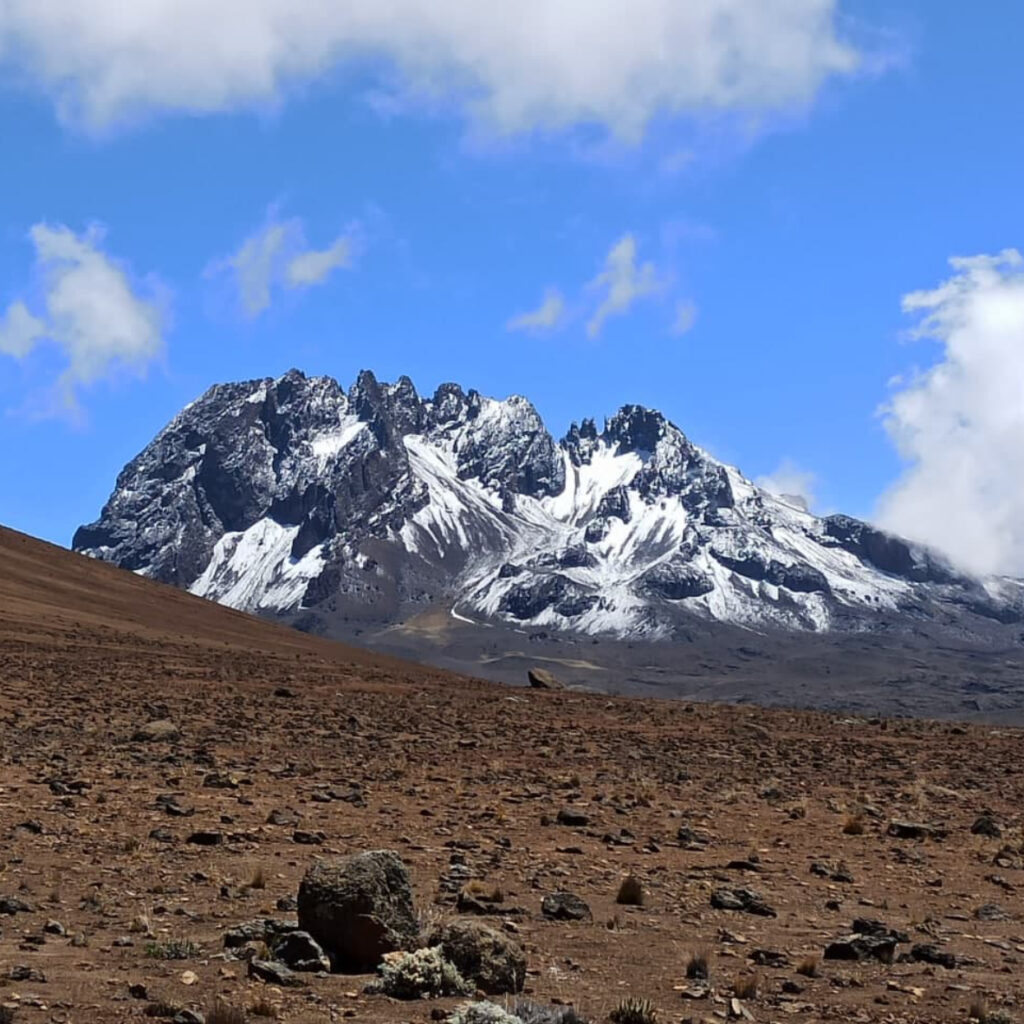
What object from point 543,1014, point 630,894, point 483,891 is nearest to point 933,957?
point 630,894

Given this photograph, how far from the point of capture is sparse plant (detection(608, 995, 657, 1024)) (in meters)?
11.1

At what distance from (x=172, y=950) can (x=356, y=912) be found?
66.8 inches

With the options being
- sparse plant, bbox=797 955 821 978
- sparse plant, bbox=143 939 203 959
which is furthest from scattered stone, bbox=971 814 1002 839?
sparse plant, bbox=143 939 203 959

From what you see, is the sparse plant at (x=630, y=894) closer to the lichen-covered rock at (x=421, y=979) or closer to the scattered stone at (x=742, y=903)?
the scattered stone at (x=742, y=903)

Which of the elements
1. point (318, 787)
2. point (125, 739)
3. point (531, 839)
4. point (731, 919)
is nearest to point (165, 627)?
point (125, 739)

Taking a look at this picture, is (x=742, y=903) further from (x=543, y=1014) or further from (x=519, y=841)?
(x=543, y=1014)

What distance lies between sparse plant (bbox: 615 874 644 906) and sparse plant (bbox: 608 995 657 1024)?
481 cm

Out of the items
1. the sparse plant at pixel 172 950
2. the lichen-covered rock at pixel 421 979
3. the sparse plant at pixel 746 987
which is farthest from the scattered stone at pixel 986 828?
the sparse plant at pixel 172 950

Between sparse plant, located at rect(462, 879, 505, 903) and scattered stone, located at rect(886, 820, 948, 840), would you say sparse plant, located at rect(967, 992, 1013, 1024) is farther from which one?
scattered stone, located at rect(886, 820, 948, 840)

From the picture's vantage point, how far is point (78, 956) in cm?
1252

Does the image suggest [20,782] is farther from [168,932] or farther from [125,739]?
[168,932]

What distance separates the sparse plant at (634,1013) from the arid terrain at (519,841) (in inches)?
17.5

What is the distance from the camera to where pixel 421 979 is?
11.6 meters

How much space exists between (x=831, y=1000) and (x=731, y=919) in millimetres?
3466
